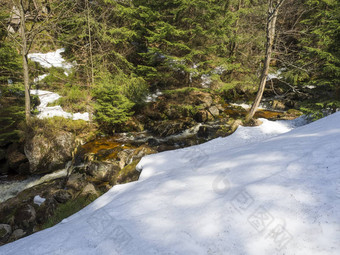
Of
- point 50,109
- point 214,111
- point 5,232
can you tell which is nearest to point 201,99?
point 214,111

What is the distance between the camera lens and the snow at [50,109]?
922cm

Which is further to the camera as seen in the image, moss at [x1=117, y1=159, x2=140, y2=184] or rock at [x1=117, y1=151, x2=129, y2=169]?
rock at [x1=117, y1=151, x2=129, y2=169]

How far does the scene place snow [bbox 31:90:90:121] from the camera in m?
9.22

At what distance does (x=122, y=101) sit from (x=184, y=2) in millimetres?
6935

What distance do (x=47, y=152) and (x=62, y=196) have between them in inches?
119

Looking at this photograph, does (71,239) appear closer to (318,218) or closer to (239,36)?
(318,218)

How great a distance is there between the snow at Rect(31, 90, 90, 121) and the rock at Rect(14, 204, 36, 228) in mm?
5111

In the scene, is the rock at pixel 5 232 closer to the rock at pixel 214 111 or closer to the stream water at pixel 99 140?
the stream water at pixel 99 140

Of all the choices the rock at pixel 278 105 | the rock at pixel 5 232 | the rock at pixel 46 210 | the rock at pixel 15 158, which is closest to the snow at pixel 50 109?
the rock at pixel 15 158

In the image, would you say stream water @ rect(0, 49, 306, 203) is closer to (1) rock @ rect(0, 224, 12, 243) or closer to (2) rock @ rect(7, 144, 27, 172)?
(2) rock @ rect(7, 144, 27, 172)

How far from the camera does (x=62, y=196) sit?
568 centimetres

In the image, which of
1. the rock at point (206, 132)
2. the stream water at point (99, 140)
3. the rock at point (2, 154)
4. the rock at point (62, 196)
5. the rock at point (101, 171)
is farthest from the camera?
the rock at point (206, 132)

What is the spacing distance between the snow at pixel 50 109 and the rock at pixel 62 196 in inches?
198

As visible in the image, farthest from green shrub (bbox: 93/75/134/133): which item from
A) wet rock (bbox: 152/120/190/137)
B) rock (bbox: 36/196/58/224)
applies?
rock (bbox: 36/196/58/224)
